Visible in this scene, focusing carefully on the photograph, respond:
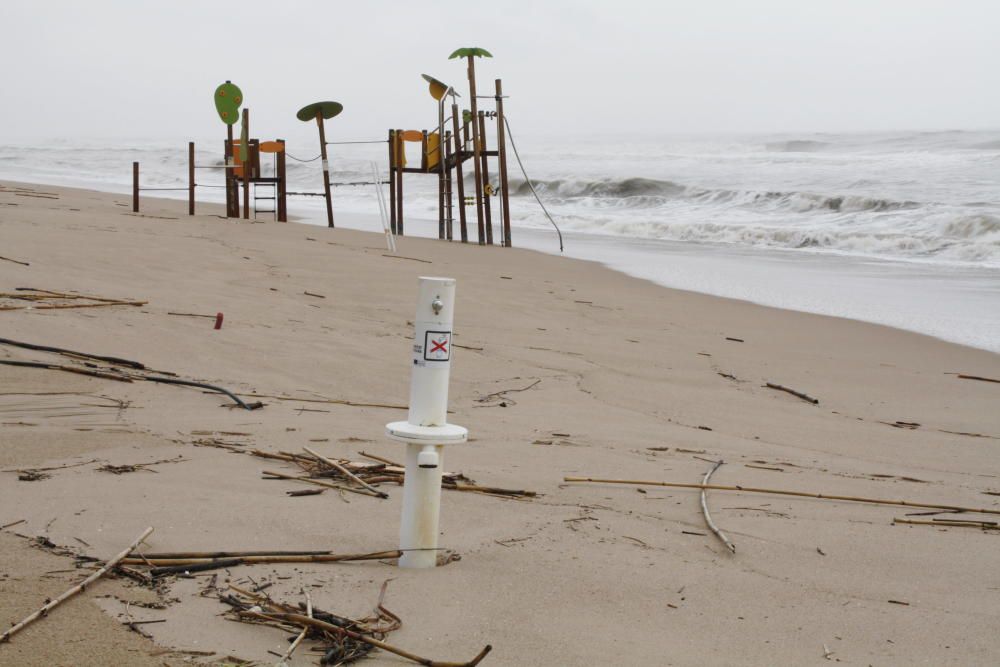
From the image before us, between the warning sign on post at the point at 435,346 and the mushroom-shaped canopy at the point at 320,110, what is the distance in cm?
1458

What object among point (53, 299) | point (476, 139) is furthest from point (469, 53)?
point (53, 299)

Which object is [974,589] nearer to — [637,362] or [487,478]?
[487,478]

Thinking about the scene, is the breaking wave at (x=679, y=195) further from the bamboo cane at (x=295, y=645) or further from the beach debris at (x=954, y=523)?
the bamboo cane at (x=295, y=645)

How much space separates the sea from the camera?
35.3ft

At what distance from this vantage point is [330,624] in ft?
6.58

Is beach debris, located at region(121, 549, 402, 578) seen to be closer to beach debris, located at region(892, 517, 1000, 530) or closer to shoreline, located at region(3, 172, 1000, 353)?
beach debris, located at region(892, 517, 1000, 530)

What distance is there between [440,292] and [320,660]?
874 millimetres

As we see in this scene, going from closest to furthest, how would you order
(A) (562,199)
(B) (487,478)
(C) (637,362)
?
(B) (487,478) < (C) (637,362) < (A) (562,199)

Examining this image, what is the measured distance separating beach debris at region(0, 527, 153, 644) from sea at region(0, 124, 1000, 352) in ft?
22.8

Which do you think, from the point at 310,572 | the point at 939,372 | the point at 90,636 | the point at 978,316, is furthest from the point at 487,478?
the point at 978,316

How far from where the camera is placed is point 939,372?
260 inches

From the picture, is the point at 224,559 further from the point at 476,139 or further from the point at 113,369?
the point at 476,139

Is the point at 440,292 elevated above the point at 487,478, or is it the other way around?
the point at 440,292

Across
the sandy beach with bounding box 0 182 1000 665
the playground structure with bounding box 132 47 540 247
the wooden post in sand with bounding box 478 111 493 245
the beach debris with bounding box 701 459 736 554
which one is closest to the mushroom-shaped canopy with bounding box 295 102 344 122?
the playground structure with bounding box 132 47 540 247
